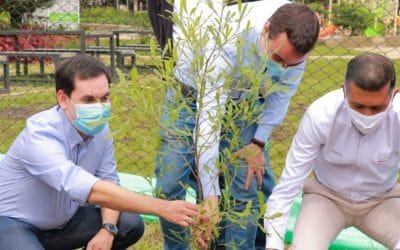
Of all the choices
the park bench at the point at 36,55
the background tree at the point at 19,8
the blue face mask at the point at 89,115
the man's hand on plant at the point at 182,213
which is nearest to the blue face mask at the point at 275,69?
the blue face mask at the point at 89,115

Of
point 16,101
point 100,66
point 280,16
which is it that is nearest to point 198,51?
point 280,16

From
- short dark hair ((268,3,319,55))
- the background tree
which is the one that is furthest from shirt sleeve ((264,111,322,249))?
the background tree

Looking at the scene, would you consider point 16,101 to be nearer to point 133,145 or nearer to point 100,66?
point 133,145

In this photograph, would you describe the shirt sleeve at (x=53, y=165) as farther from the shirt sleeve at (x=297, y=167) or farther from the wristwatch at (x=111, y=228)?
the shirt sleeve at (x=297, y=167)

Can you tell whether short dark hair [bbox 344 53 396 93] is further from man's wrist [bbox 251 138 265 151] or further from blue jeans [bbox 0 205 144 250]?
blue jeans [bbox 0 205 144 250]

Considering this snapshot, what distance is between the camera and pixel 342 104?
8.79 feet

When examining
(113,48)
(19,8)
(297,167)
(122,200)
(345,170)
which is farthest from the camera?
(113,48)

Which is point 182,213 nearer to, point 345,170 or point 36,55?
point 345,170

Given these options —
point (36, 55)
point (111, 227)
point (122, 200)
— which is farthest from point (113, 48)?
point (122, 200)

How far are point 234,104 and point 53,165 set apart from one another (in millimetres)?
787

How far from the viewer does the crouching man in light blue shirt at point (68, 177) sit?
2377 mm

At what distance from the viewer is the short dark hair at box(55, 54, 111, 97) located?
2.54 metres

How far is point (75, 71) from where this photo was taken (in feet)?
8.35

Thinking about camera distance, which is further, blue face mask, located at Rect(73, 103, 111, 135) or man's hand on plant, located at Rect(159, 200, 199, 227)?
blue face mask, located at Rect(73, 103, 111, 135)
